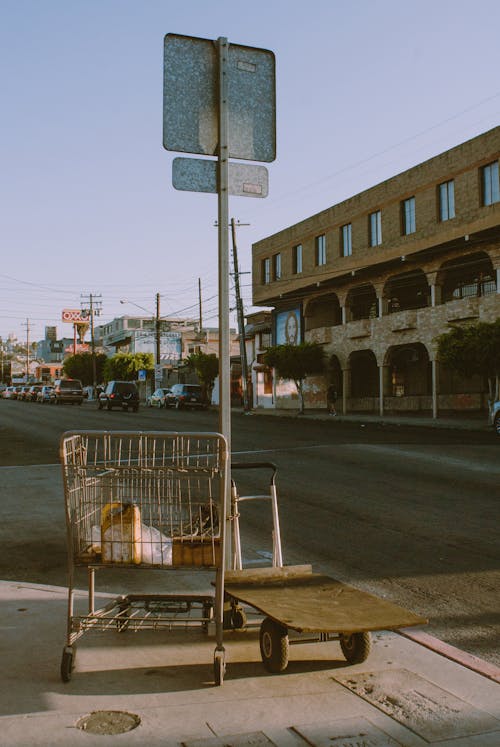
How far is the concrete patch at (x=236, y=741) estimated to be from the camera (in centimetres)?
311

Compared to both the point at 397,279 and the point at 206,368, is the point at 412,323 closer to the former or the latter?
the point at 397,279

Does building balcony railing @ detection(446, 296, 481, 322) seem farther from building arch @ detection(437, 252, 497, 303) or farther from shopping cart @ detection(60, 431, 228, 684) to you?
shopping cart @ detection(60, 431, 228, 684)

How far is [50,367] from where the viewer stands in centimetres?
16350

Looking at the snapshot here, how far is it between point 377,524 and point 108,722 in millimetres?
5922

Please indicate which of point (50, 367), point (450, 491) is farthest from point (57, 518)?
point (50, 367)

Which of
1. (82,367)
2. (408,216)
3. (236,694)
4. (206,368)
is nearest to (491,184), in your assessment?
(408,216)

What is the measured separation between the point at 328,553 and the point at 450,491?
460 cm

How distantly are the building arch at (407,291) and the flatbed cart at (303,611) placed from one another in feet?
110

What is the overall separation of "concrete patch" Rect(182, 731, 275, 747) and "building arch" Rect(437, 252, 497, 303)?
31.2m

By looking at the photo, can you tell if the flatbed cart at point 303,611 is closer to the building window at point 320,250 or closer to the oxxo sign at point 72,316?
the building window at point 320,250

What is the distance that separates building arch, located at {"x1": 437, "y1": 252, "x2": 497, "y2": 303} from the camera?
111 ft

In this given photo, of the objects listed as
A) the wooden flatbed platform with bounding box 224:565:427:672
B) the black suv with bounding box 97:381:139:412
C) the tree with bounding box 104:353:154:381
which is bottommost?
the wooden flatbed platform with bounding box 224:565:427:672

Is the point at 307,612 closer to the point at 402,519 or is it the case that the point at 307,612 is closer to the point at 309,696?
the point at 309,696

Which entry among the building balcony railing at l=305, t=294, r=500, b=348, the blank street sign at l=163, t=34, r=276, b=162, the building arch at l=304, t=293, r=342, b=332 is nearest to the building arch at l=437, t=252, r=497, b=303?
the building balcony railing at l=305, t=294, r=500, b=348
